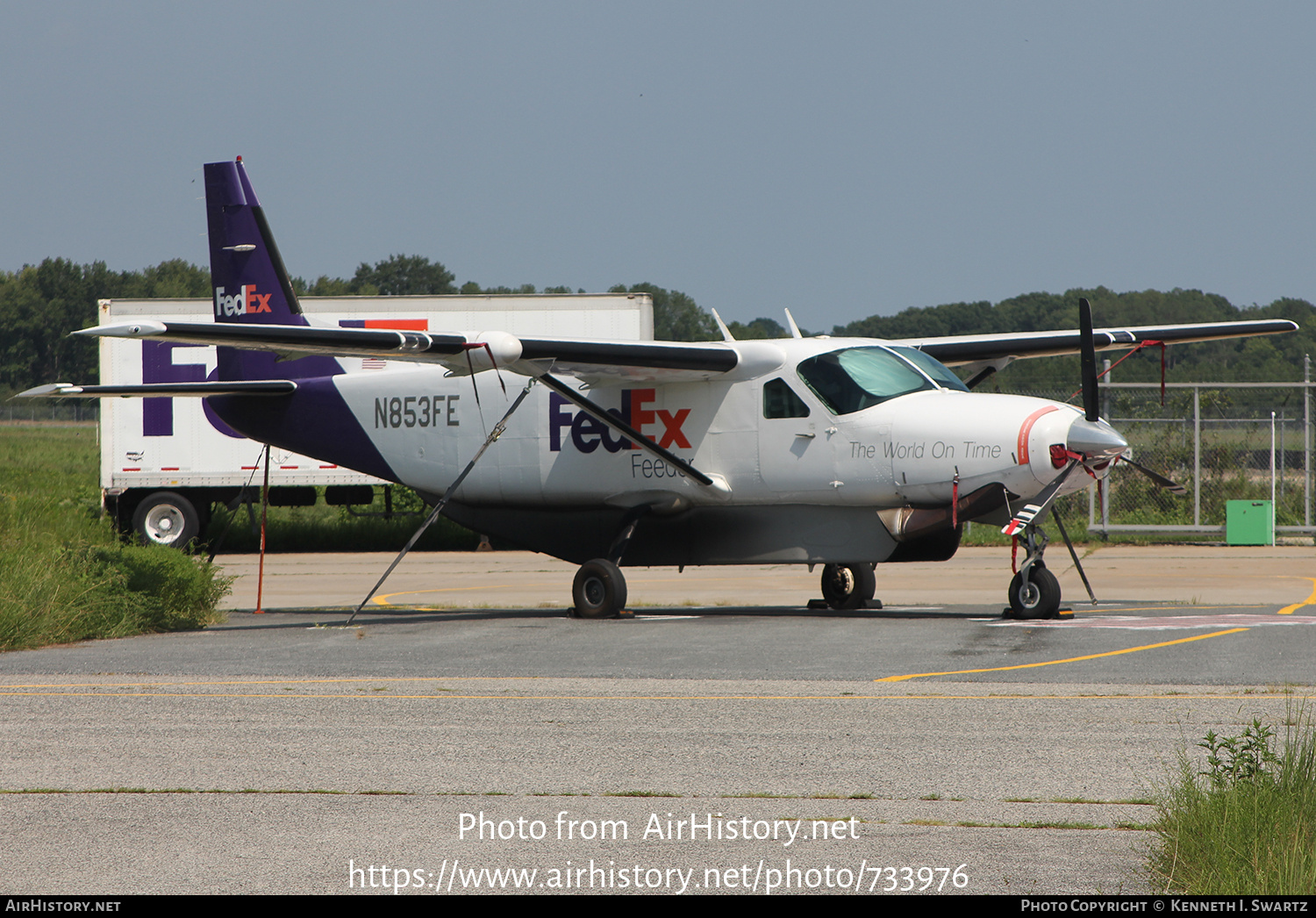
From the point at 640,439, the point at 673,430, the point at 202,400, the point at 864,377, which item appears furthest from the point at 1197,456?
the point at 202,400

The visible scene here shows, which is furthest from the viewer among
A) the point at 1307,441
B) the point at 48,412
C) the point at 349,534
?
the point at 48,412

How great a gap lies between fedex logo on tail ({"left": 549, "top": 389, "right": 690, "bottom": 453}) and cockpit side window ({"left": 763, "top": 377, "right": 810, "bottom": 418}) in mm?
945

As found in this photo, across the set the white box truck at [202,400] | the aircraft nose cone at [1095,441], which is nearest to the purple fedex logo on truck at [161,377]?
the white box truck at [202,400]

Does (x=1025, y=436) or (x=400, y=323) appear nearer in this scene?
(x=1025, y=436)

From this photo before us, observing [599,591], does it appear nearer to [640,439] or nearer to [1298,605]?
[640,439]

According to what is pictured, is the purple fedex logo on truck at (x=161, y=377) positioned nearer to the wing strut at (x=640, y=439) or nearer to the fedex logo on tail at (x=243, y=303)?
the fedex logo on tail at (x=243, y=303)

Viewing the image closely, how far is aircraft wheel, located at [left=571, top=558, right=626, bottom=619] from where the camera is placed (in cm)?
1474

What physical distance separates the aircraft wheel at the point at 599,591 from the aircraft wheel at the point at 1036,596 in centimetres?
401

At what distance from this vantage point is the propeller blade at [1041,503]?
12.9 m

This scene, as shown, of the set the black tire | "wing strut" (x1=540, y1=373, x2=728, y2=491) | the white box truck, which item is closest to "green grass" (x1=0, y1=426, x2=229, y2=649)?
"wing strut" (x1=540, y1=373, x2=728, y2=491)

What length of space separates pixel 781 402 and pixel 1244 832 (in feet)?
33.9

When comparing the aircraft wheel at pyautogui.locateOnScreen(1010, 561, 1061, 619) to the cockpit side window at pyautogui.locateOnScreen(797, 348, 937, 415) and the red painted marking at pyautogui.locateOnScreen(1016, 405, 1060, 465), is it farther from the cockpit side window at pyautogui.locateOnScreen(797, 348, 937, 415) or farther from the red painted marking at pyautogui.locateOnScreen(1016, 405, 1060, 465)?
the cockpit side window at pyautogui.locateOnScreen(797, 348, 937, 415)

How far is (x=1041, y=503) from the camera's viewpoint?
13.0m

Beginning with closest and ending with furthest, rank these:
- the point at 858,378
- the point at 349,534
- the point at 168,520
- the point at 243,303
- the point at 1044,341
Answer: the point at 858,378 < the point at 1044,341 < the point at 243,303 < the point at 168,520 < the point at 349,534
